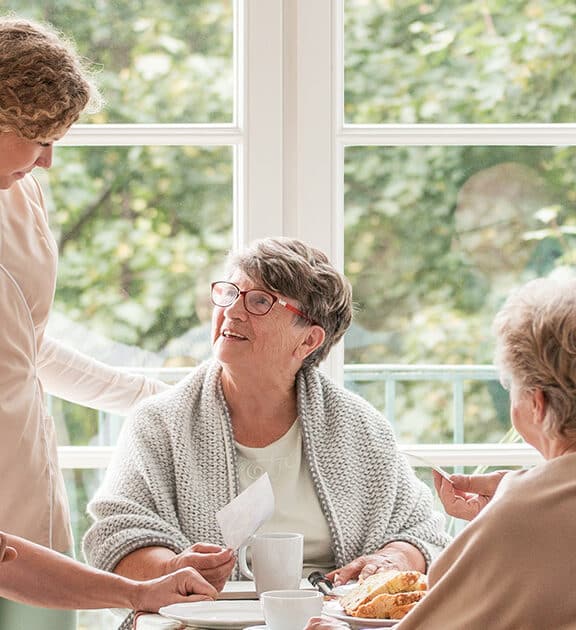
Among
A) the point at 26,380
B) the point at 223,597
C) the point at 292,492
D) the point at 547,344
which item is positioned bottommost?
the point at 223,597

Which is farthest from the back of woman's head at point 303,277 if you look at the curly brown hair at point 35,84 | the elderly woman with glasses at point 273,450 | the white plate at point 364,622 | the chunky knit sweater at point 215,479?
the white plate at point 364,622

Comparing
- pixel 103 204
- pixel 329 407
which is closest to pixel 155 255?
pixel 103 204

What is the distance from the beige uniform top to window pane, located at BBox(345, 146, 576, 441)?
2.90 feet

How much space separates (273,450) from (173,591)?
1.86 ft

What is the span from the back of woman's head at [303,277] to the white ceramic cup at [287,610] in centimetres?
90

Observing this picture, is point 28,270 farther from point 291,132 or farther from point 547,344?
point 547,344

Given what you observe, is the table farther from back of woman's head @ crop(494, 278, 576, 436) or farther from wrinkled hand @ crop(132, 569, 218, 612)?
back of woman's head @ crop(494, 278, 576, 436)

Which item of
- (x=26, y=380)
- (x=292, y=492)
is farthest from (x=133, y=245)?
(x=292, y=492)

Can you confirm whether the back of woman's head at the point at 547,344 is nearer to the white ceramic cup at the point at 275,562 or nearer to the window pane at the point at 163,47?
the white ceramic cup at the point at 275,562

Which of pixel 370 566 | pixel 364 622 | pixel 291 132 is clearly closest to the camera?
pixel 364 622

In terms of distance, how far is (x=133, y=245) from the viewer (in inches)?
108

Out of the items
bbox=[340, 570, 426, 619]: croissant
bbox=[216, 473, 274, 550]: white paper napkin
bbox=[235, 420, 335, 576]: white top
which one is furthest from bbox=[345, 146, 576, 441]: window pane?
bbox=[340, 570, 426, 619]: croissant

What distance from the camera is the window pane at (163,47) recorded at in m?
2.73

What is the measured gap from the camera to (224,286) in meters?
2.28
